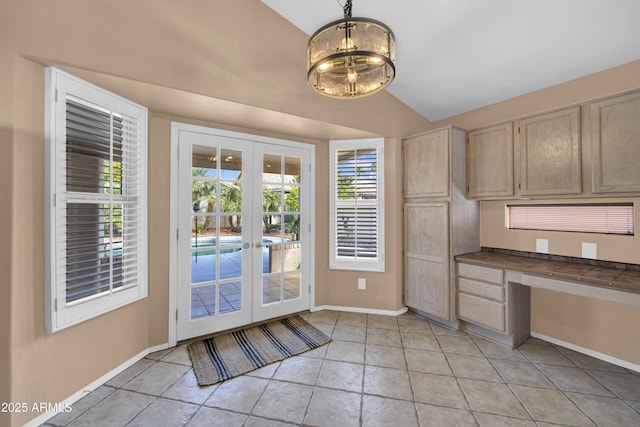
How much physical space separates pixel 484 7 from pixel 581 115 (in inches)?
47.4

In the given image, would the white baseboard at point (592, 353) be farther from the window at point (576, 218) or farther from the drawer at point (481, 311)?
the window at point (576, 218)

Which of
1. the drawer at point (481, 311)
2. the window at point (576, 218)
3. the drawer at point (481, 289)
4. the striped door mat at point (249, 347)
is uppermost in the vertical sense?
the window at point (576, 218)

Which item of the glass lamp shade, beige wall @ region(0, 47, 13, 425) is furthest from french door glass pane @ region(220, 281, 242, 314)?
the glass lamp shade

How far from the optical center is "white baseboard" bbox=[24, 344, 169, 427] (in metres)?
1.65

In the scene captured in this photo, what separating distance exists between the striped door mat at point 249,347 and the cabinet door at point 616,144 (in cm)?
277

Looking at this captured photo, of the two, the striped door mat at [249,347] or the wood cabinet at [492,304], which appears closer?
the striped door mat at [249,347]

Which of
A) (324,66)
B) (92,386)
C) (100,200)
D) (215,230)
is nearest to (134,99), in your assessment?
(100,200)

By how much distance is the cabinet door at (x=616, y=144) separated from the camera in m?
1.96

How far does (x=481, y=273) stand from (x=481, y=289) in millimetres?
161

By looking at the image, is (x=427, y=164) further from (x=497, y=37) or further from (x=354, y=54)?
(x=354, y=54)

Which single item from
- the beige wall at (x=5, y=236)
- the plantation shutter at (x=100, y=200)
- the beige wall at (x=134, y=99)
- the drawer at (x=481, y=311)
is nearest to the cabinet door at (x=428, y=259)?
the drawer at (x=481, y=311)

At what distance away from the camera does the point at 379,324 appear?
10.1 feet

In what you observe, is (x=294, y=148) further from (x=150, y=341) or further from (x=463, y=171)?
(x=150, y=341)

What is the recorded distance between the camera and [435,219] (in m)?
3.00
